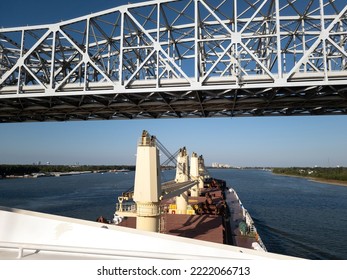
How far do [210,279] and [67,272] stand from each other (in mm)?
1991

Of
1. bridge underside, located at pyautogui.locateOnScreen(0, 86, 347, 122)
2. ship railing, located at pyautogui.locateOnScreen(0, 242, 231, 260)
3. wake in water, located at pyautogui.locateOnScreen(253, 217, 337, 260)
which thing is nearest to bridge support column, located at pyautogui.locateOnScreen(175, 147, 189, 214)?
bridge underside, located at pyautogui.locateOnScreen(0, 86, 347, 122)

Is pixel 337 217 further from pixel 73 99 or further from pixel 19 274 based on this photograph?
pixel 19 274

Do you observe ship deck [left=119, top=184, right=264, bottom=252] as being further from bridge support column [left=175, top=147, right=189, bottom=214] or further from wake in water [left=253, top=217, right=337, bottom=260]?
wake in water [left=253, top=217, right=337, bottom=260]

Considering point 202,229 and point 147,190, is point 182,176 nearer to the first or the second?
point 202,229

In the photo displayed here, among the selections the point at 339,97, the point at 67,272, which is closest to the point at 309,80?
the point at 339,97

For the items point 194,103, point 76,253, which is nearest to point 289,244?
point 194,103

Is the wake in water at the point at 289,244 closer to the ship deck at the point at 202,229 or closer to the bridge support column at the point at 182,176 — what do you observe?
the ship deck at the point at 202,229

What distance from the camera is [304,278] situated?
11.2 ft

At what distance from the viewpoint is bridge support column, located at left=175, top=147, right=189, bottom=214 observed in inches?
958

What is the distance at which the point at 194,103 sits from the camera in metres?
26.3

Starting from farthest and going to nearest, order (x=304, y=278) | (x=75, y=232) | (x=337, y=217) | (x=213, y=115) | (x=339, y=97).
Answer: (x=337, y=217)
(x=213, y=115)
(x=339, y=97)
(x=75, y=232)
(x=304, y=278)

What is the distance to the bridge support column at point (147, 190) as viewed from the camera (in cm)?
1149

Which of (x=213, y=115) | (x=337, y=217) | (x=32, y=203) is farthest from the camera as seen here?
(x=32, y=203)

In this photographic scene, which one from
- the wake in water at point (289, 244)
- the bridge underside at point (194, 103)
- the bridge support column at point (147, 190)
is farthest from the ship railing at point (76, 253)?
the wake in water at point (289, 244)
